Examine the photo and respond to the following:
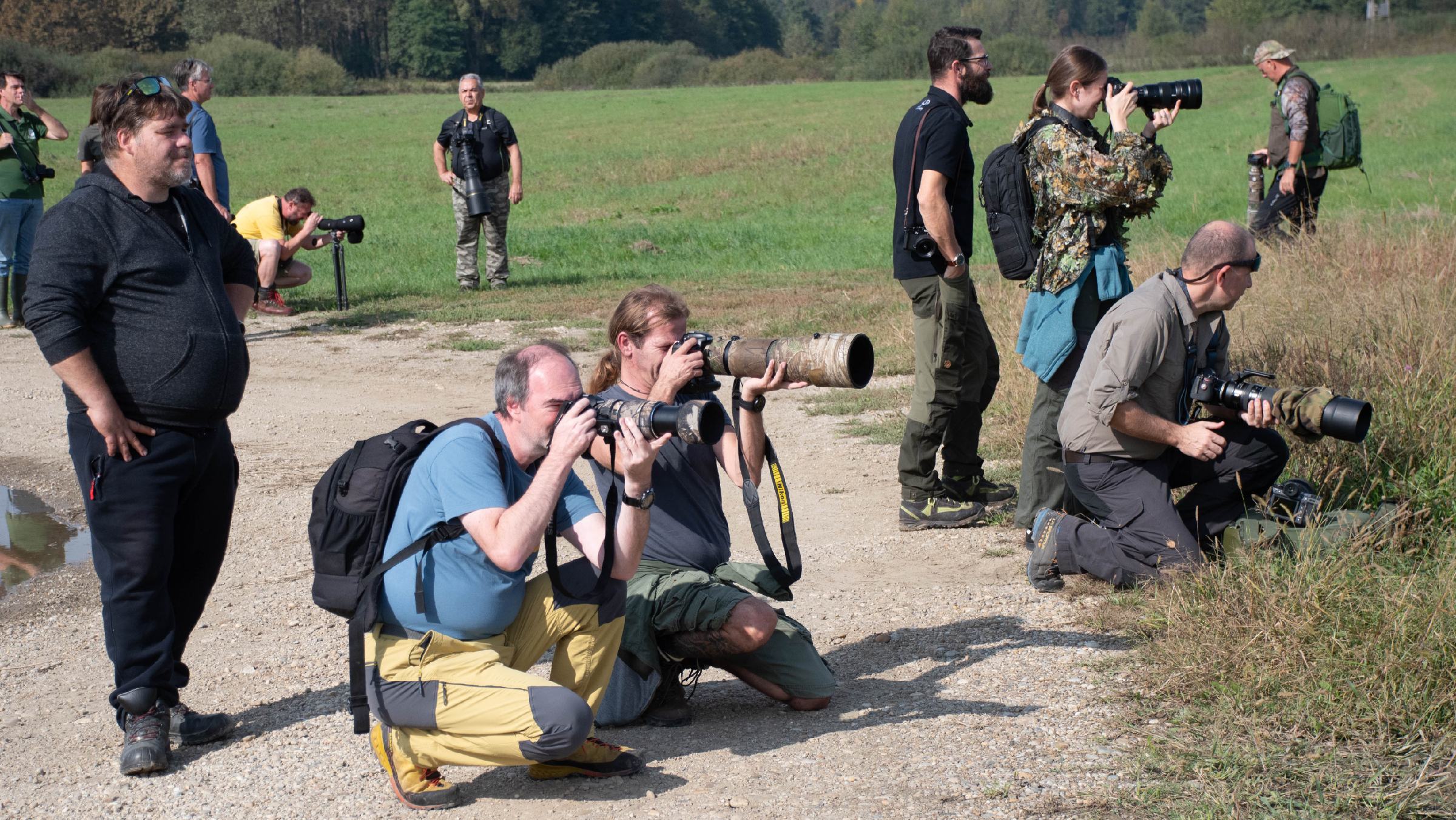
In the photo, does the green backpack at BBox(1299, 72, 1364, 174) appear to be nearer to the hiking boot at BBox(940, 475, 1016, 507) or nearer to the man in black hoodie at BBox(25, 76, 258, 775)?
the hiking boot at BBox(940, 475, 1016, 507)

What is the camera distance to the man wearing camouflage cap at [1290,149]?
11281 mm

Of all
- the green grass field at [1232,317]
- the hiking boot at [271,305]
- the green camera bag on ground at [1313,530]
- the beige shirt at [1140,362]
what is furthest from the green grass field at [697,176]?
the beige shirt at [1140,362]

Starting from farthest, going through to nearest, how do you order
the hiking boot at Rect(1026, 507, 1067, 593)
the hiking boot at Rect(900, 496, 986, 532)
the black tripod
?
the black tripod
the hiking boot at Rect(900, 496, 986, 532)
the hiking boot at Rect(1026, 507, 1067, 593)

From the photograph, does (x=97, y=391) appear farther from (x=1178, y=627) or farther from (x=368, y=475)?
(x=1178, y=627)

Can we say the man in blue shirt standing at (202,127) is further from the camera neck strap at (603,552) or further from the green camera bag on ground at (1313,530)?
the green camera bag on ground at (1313,530)

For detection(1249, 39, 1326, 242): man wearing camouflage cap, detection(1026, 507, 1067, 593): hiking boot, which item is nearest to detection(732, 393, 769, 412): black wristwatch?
detection(1026, 507, 1067, 593): hiking boot

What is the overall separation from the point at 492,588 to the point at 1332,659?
2.43 meters

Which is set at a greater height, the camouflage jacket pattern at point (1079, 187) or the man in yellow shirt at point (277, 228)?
the camouflage jacket pattern at point (1079, 187)

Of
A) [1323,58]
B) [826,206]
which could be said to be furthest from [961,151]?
[1323,58]

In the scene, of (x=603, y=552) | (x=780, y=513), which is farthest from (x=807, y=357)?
(x=603, y=552)

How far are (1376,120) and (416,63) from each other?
69997 millimetres

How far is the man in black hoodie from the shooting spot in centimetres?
387

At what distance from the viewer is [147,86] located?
3957mm

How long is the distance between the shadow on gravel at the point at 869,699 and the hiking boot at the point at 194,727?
1212mm
